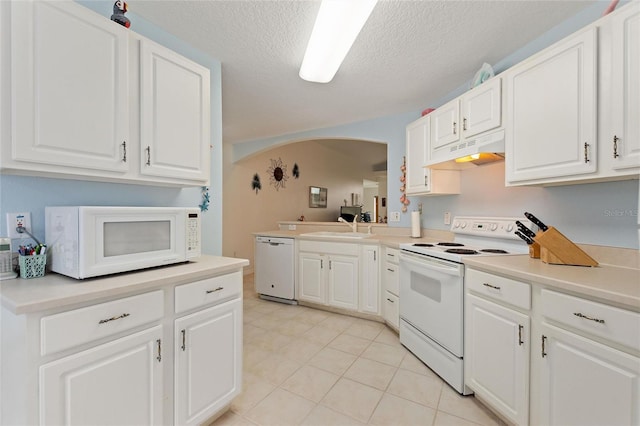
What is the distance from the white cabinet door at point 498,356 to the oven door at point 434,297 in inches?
3.3

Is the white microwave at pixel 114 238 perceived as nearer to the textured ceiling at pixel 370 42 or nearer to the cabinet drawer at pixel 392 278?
the textured ceiling at pixel 370 42

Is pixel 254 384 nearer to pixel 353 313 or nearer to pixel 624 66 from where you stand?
pixel 353 313

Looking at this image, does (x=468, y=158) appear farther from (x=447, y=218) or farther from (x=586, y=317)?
(x=586, y=317)

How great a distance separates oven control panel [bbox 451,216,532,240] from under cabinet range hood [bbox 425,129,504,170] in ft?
1.56

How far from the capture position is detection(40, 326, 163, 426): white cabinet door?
36.8 inches

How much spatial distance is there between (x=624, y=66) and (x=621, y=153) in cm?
38

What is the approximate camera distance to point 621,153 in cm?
125

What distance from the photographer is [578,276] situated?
1239 millimetres

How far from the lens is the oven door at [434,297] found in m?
1.78

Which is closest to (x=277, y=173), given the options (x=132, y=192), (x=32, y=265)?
(x=132, y=192)

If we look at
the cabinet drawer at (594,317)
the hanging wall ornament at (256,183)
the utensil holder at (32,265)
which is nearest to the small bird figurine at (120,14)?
the utensil holder at (32,265)

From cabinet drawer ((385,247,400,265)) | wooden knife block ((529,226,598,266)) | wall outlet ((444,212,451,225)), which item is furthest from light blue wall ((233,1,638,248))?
cabinet drawer ((385,247,400,265))

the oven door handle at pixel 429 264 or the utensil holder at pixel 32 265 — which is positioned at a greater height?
the utensil holder at pixel 32 265

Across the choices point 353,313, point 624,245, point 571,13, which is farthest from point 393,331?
point 571,13
